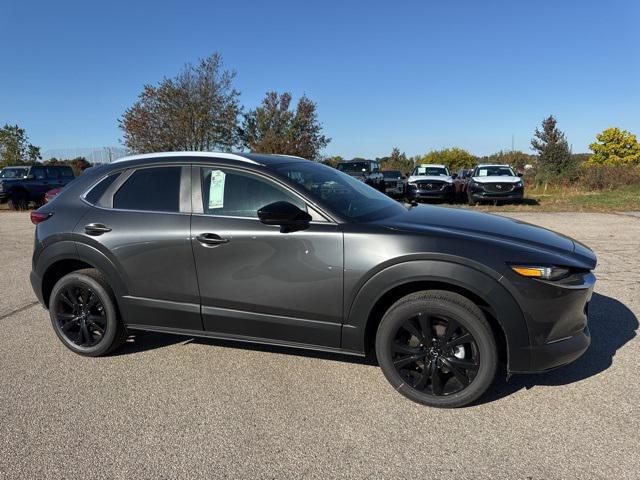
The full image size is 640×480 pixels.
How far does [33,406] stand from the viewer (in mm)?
3287

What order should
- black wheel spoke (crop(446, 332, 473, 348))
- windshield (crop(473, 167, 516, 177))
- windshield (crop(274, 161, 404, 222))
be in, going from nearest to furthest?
black wheel spoke (crop(446, 332, 473, 348))
windshield (crop(274, 161, 404, 222))
windshield (crop(473, 167, 516, 177))

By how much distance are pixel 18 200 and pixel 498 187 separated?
18.7m

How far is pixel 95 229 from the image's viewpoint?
3891mm

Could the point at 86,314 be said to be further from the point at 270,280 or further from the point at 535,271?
the point at 535,271

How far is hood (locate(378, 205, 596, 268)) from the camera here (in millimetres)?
3221

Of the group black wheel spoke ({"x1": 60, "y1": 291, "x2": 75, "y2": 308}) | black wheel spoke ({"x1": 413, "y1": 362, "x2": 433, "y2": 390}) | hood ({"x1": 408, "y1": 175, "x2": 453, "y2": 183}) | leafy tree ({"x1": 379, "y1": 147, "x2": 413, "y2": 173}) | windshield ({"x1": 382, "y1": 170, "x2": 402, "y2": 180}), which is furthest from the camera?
leafy tree ({"x1": 379, "y1": 147, "x2": 413, "y2": 173})

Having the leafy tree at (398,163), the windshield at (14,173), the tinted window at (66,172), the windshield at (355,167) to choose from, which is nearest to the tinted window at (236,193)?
the windshield at (355,167)

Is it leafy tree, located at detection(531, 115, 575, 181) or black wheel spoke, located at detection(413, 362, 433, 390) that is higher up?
leafy tree, located at detection(531, 115, 575, 181)

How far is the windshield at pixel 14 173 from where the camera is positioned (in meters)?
19.4

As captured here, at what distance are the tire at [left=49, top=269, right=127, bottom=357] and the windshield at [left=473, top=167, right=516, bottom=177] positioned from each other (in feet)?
53.4

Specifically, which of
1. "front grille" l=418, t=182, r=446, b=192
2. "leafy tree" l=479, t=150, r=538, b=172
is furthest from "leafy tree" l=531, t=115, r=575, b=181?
"front grille" l=418, t=182, r=446, b=192

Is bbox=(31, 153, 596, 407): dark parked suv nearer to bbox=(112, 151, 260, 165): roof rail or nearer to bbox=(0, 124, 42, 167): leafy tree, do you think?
bbox=(112, 151, 260, 165): roof rail

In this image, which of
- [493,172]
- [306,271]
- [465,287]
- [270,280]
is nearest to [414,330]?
[465,287]

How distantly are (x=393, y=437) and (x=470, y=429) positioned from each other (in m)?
0.48
